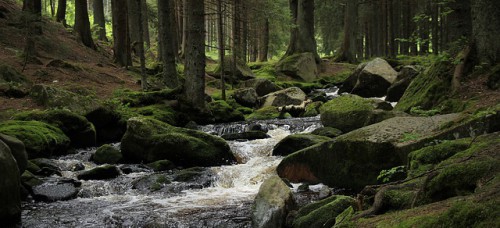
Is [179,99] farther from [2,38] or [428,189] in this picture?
[428,189]

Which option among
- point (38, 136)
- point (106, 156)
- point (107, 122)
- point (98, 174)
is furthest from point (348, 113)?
point (38, 136)

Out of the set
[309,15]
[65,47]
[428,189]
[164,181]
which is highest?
[309,15]

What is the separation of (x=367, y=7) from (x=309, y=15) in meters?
11.6

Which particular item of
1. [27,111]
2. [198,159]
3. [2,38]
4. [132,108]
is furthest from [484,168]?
[2,38]

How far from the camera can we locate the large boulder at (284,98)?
758 inches

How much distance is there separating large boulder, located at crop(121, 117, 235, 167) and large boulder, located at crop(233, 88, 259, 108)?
867cm

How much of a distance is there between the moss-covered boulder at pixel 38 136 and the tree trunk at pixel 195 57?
5285 mm

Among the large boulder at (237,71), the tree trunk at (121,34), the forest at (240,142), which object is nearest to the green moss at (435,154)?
the forest at (240,142)

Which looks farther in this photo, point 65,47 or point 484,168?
point 65,47

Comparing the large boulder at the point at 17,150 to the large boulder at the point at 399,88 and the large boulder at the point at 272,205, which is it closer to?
the large boulder at the point at 272,205

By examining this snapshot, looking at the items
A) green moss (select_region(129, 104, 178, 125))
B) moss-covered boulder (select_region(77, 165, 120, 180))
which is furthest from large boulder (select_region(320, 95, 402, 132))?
moss-covered boulder (select_region(77, 165, 120, 180))

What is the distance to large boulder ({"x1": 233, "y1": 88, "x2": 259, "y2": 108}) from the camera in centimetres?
2017

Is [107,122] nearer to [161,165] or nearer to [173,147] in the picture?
[173,147]

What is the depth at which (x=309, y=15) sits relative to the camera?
28.2 m
